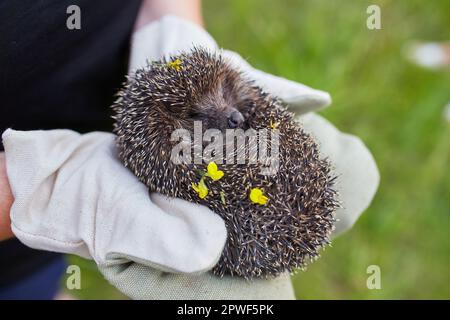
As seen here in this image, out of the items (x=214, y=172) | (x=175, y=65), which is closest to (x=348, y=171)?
(x=214, y=172)

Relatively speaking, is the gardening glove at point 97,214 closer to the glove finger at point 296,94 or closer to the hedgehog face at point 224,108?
the hedgehog face at point 224,108

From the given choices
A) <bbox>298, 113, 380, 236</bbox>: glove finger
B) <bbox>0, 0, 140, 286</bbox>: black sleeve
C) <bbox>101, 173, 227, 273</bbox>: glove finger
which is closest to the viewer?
<bbox>101, 173, 227, 273</bbox>: glove finger

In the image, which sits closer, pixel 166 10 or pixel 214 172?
Result: pixel 214 172

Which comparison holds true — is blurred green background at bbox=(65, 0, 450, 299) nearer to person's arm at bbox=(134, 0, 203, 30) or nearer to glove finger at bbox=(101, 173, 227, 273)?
person's arm at bbox=(134, 0, 203, 30)

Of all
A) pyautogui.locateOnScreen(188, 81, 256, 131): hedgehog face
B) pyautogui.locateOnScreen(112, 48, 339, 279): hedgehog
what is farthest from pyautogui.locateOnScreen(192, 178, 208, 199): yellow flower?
pyautogui.locateOnScreen(188, 81, 256, 131): hedgehog face

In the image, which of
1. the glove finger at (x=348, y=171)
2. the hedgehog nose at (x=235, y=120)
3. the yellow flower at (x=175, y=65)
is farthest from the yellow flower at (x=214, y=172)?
the glove finger at (x=348, y=171)

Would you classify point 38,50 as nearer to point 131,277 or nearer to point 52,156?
point 52,156

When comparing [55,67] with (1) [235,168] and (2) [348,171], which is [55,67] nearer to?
(1) [235,168]
